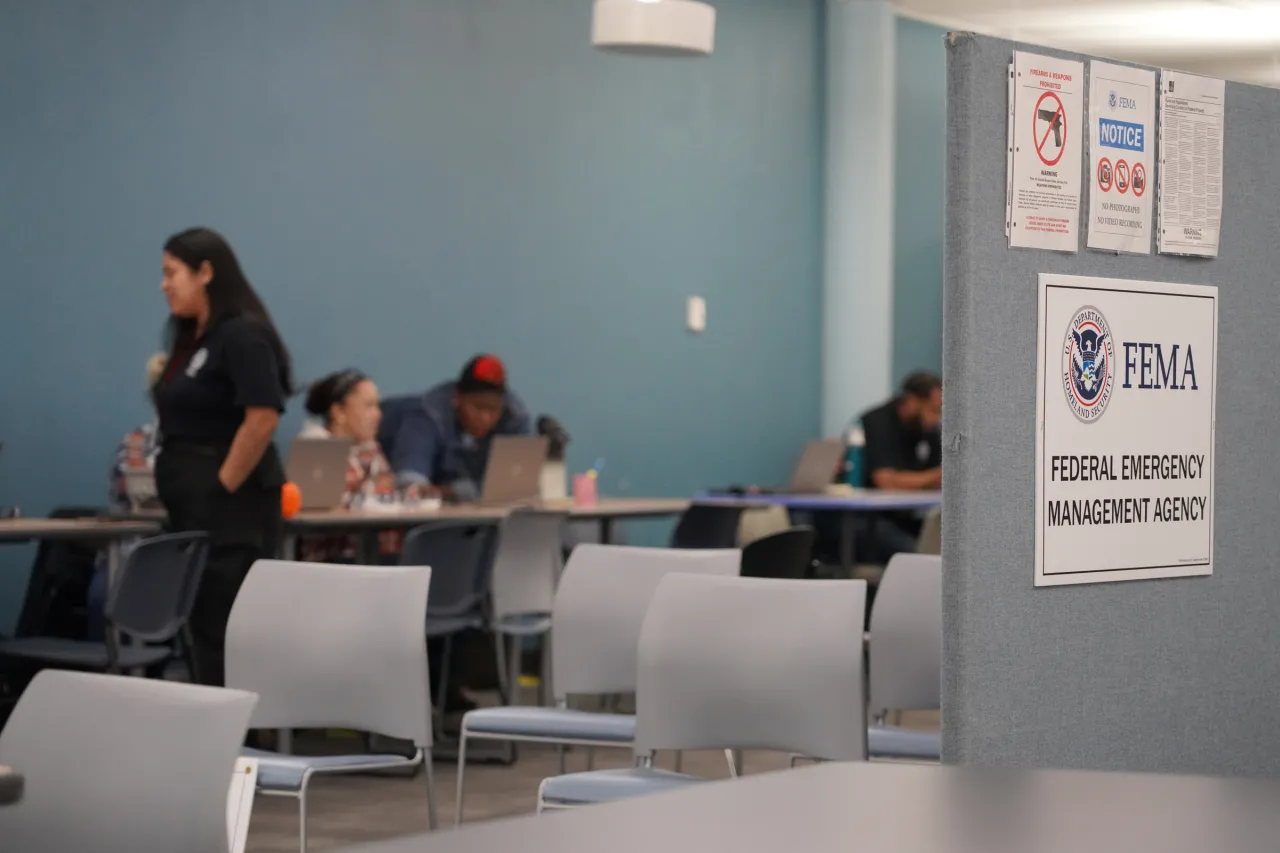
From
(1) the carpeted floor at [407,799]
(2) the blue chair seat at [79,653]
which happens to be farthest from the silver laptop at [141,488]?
(1) the carpeted floor at [407,799]

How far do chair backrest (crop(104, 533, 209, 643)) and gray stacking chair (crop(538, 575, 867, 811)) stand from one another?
201 centimetres

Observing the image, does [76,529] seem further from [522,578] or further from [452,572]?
[522,578]

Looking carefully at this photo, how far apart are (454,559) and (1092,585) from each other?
12.0ft

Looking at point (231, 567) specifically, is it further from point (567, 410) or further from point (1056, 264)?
point (567, 410)

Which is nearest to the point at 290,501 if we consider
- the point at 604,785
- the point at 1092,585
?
the point at 604,785

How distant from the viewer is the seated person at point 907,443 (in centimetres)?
924

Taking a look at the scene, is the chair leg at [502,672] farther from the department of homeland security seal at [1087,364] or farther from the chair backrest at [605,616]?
the department of homeland security seal at [1087,364]

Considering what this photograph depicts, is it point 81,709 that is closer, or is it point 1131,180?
point 81,709

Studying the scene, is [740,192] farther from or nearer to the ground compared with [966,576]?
farther from the ground

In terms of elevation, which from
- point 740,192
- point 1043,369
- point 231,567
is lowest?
point 231,567

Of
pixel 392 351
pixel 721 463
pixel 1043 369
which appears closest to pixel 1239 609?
pixel 1043 369

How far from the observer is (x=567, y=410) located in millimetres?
9500

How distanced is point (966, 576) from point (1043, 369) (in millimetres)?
354

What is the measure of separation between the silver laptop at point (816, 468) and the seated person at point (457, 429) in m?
1.98
